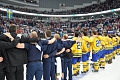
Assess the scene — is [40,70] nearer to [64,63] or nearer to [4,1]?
[64,63]

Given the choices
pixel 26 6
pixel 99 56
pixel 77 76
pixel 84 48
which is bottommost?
pixel 77 76

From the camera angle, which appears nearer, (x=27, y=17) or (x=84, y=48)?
(x=84, y=48)

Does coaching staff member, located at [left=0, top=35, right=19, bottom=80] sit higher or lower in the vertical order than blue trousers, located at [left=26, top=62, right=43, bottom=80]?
higher

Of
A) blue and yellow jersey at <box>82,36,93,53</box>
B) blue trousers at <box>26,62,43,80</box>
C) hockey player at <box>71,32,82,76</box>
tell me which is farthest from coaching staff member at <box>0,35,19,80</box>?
blue and yellow jersey at <box>82,36,93,53</box>

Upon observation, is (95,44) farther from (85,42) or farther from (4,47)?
(4,47)

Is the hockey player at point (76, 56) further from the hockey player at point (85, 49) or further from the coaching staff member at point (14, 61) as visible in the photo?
the coaching staff member at point (14, 61)

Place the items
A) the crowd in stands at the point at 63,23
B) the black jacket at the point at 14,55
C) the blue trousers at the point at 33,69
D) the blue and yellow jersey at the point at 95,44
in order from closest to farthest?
the black jacket at the point at 14,55, the blue trousers at the point at 33,69, the blue and yellow jersey at the point at 95,44, the crowd in stands at the point at 63,23

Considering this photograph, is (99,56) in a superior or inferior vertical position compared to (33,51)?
inferior

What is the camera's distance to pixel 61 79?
6.13 m

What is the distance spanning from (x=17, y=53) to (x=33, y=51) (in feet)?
1.66

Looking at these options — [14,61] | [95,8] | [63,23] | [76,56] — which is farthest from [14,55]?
[95,8]

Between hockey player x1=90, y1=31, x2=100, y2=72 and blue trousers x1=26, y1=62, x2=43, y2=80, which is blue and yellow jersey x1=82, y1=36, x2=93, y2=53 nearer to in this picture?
hockey player x1=90, y1=31, x2=100, y2=72

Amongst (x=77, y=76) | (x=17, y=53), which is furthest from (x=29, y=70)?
(x=77, y=76)

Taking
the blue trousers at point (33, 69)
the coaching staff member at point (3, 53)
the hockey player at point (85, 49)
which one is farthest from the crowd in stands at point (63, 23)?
the coaching staff member at point (3, 53)
